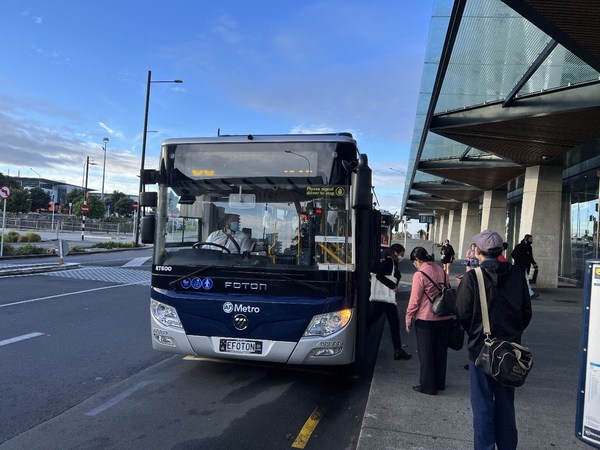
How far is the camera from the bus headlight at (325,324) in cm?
496

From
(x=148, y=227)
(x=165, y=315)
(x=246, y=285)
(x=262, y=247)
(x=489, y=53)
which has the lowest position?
(x=165, y=315)

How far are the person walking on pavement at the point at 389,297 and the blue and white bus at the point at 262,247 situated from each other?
135 centimetres

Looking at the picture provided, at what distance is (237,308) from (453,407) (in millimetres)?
2427

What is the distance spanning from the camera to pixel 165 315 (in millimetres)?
5309

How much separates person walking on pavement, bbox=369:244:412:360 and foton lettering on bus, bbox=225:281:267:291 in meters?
2.26

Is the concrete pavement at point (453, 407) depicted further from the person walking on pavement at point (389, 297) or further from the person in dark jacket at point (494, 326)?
the person in dark jacket at point (494, 326)

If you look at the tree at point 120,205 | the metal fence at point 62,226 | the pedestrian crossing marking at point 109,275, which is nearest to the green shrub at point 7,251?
the pedestrian crossing marking at point 109,275

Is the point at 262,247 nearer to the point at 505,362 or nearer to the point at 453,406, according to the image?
the point at 453,406

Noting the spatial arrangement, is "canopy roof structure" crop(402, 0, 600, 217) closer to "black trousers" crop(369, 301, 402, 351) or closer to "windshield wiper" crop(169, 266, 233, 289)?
"black trousers" crop(369, 301, 402, 351)

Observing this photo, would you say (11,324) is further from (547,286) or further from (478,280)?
(547,286)

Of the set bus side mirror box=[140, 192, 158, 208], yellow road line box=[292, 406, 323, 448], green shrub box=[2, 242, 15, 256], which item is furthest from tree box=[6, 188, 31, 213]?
yellow road line box=[292, 406, 323, 448]

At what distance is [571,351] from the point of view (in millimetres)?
7426

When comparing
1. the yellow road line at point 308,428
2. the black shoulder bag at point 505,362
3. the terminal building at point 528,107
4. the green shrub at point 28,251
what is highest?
the terminal building at point 528,107

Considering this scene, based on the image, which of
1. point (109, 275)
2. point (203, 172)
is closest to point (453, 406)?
point (203, 172)
